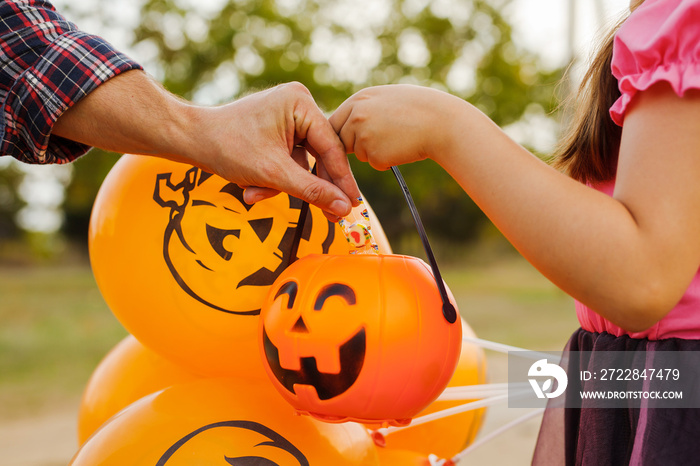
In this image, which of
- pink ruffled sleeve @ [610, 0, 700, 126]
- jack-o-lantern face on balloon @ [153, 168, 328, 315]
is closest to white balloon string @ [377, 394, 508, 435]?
jack-o-lantern face on balloon @ [153, 168, 328, 315]

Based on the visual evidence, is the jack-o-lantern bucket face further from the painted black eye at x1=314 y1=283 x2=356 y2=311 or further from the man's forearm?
the man's forearm

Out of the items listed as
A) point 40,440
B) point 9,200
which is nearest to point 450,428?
point 40,440

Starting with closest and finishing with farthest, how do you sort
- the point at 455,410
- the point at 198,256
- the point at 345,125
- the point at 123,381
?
the point at 345,125 → the point at 198,256 → the point at 455,410 → the point at 123,381

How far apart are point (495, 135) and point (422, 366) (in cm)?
37

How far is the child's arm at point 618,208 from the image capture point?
0.78 m

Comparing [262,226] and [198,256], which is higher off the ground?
[262,226]

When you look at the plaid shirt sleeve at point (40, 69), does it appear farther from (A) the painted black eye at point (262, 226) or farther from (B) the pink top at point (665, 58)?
(B) the pink top at point (665, 58)

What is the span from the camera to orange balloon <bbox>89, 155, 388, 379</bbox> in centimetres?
114

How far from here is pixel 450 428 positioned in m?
1.52

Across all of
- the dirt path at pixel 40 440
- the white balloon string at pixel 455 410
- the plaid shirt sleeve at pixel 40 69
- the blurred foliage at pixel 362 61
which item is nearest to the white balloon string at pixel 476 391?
the white balloon string at pixel 455 410

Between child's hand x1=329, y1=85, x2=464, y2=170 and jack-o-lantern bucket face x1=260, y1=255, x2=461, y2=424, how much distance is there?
181 millimetres

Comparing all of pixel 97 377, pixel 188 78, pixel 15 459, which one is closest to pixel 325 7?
pixel 188 78

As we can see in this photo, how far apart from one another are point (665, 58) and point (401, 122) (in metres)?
0.38

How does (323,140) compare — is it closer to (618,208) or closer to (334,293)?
(334,293)
